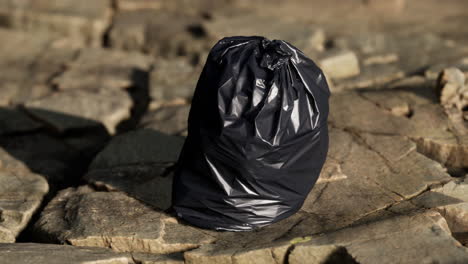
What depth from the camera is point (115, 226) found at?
307 centimetres

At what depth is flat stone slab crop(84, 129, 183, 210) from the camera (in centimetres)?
342

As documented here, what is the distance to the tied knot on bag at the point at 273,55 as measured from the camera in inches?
112

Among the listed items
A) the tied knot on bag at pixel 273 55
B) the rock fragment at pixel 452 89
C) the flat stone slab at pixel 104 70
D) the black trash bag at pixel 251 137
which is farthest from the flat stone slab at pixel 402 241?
the flat stone slab at pixel 104 70

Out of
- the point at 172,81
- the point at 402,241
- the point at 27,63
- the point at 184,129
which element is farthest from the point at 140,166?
the point at 27,63

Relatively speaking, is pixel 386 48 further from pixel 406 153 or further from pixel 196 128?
pixel 196 128

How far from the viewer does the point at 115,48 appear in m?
6.06

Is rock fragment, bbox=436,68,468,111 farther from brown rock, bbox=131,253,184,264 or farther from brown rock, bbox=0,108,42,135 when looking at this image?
brown rock, bbox=0,108,42,135

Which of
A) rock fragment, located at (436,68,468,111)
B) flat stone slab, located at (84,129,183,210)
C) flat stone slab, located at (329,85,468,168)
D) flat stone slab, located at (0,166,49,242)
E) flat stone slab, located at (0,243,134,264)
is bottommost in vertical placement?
flat stone slab, located at (0,166,49,242)

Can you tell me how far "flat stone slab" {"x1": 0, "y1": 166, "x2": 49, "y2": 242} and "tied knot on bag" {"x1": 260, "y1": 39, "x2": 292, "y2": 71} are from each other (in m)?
1.52

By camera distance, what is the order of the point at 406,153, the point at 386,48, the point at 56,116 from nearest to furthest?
the point at 406,153
the point at 56,116
the point at 386,48

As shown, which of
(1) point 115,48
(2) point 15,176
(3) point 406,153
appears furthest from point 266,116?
(1) point 115,48

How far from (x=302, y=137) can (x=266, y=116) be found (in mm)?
223

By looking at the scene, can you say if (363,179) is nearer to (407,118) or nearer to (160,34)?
(407,118)

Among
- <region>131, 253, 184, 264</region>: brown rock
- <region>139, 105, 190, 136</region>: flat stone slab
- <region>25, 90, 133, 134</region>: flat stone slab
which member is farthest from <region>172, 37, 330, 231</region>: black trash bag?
<region>25, 90, 133, 134</region>: flat stone slab
